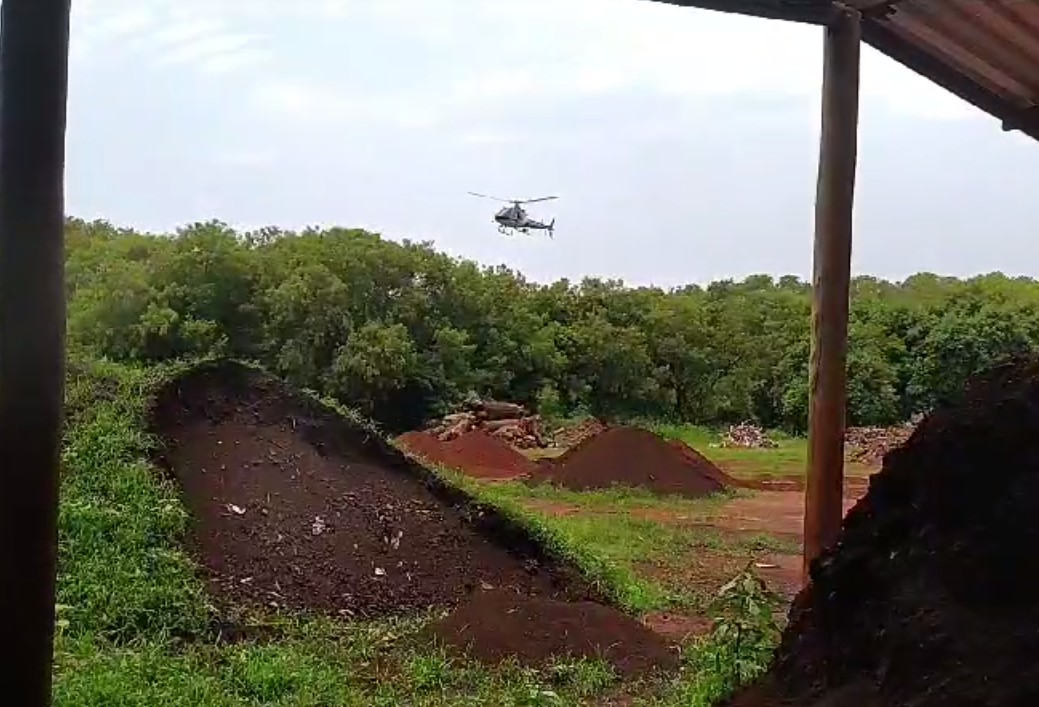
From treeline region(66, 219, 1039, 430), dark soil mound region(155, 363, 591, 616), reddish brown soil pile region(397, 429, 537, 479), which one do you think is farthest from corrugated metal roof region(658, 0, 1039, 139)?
treeline region(66, 219, 1039, 430)

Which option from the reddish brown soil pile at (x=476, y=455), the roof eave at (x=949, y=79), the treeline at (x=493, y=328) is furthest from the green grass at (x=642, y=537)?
the treeline at (x=493, y=328)

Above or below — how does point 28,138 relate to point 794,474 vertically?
above

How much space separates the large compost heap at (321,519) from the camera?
6.76m

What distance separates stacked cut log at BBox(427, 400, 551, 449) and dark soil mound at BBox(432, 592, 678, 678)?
14041mm

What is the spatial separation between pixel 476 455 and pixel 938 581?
1561 centimetres

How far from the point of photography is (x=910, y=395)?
24031 mm

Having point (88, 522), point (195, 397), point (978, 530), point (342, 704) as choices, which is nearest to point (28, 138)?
point (978, 530)

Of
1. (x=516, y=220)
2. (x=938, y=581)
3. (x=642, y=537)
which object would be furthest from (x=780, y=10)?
(x=516, y=220)

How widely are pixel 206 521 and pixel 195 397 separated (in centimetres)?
156

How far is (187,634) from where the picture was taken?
563 centimetres

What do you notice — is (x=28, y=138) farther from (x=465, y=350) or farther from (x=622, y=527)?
(x=465, y=350)

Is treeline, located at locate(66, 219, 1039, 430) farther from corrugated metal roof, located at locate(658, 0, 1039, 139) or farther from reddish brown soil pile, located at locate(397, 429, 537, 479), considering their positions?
corrugated metal roof, located at locate(658, 0, 1039, 139)

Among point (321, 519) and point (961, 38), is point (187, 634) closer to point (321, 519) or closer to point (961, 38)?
point (321, 519)

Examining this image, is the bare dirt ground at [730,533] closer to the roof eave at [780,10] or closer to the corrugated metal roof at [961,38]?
the corrugated metal roof at [961,38]
